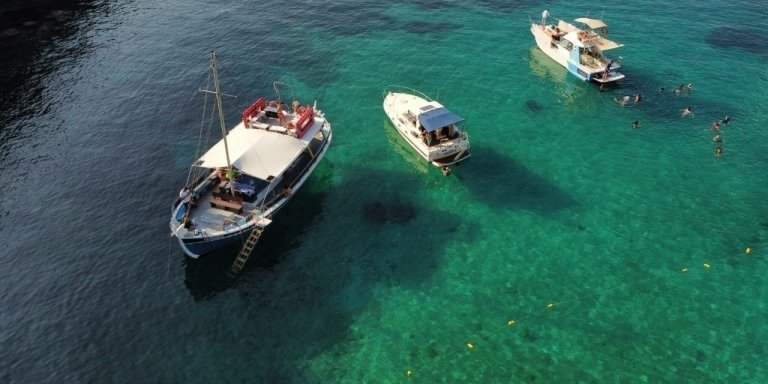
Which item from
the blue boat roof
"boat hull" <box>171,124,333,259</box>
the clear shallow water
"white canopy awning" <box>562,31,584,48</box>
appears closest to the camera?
the clear shallow water

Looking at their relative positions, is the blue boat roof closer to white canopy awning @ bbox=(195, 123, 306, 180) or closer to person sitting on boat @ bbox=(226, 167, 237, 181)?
white canopy awning @ bbox=(195, 123, 306, 180)

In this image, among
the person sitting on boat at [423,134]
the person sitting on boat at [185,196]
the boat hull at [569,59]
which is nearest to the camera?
the person sitting on boat at [185,196]

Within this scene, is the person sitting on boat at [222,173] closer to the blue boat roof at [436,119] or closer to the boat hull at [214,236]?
the boat hull at [214,236]

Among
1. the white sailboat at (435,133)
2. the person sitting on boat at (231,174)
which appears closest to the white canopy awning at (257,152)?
the person sitting on boat at (231,174)

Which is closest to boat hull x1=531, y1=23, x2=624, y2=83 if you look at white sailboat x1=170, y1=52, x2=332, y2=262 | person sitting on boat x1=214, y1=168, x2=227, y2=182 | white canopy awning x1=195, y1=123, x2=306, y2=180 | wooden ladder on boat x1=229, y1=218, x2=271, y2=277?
white sailboat x1=170, y1=52, x2=332, y2=262

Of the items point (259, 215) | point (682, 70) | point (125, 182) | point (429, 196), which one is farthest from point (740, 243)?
point (125, 182)

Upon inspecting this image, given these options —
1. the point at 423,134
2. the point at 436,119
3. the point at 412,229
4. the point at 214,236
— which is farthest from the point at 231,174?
the point at 436,119
